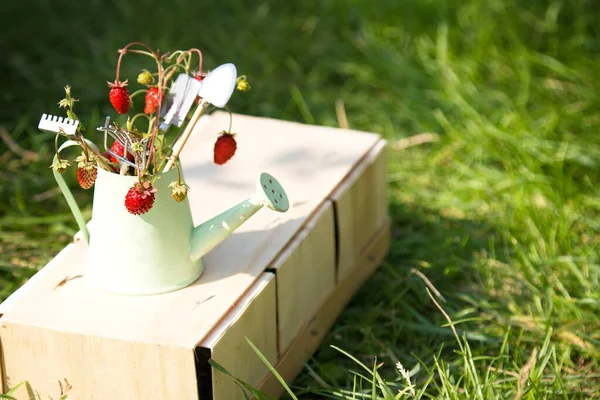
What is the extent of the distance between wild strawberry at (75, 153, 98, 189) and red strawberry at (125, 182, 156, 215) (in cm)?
9

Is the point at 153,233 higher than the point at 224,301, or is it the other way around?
the point at 153,233

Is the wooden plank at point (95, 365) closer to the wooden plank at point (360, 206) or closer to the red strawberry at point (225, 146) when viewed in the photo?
the red strawberry at point (225, 146)

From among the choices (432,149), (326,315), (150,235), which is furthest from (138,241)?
(432,149)

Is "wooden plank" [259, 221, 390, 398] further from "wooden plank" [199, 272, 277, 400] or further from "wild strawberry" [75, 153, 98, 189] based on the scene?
"wild strawberry" [75, 153, 98, 189]

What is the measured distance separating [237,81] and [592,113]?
182 centimetres

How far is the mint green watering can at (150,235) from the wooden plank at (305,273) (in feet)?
0.58

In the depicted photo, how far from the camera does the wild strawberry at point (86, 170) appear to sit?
1520mm

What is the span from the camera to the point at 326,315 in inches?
83.0

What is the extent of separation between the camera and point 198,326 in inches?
61.4

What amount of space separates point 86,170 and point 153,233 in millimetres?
166

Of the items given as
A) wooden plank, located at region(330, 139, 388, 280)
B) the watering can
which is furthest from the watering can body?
wooden plank, located at region(330, 139, 388, 280)

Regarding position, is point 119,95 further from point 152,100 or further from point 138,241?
point 138,241

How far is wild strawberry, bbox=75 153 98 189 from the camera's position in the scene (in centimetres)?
152

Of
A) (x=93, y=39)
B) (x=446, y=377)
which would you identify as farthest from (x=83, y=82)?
(x=446, y=377)
